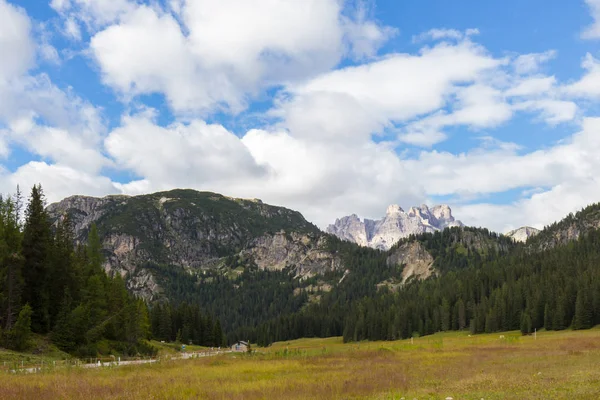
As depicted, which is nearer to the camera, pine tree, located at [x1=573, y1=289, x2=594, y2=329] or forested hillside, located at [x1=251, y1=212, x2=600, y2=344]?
pine tree, located at [x1=573, y1=289, x2=594, y2=329]

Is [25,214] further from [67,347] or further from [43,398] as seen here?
[43,398]

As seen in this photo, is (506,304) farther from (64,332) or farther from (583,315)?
(64,332)

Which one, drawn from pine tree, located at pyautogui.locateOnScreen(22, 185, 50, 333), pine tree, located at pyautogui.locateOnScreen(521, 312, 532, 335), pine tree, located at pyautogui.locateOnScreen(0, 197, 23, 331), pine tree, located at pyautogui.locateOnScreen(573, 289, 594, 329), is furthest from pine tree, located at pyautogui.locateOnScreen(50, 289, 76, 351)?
pine tree, located at pyautogui.locateOnScreen(573, 289, 594, 329)

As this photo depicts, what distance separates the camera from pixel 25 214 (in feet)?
211

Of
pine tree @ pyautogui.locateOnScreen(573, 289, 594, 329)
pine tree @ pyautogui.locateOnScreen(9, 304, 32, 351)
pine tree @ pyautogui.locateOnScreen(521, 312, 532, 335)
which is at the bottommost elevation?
pine tree @ pyautogui.locateOnScreen(521, 312, 532, 335)

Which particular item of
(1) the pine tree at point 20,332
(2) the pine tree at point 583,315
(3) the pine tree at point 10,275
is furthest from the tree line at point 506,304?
(3) the pine tree at point 10,275

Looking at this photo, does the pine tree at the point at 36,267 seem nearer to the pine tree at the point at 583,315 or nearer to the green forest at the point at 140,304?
the green forest at the point at 140,304

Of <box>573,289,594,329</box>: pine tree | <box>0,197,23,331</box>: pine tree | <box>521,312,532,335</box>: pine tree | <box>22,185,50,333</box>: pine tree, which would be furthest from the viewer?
<box>521,312,532,335</box>: pine tree

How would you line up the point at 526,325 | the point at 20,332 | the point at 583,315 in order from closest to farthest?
the point at 20,332
the point at 583,315
the point at 526,325

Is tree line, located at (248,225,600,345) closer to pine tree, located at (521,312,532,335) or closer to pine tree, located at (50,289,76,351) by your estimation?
pine tree, located at (521,312,532,335)

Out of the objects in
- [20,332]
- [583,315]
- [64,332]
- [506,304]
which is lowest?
[583,315]

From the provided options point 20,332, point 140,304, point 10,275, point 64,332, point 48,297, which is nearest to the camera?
point 20,332

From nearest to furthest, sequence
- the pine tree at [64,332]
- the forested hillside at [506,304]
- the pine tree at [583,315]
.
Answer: the pine tree at [64,332] → the pine tree at [583,315] → the forested hillside at [506,304]

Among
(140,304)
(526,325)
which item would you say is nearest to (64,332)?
(140,304)
